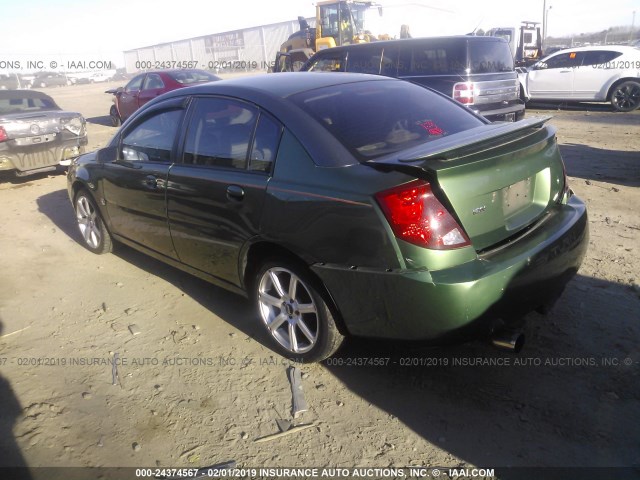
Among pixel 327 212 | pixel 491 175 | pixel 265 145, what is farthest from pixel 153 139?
pixel 491 175

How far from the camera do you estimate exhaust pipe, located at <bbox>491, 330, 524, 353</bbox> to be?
104 inches

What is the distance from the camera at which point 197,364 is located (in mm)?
3373

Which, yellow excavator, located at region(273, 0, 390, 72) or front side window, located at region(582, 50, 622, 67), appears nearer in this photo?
front side window, located at region(582, 50, 622, 67)

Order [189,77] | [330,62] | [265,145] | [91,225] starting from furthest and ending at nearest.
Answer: [189,77] < [330,62] < [91,225] < [265,145]

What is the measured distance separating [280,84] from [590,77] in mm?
12465

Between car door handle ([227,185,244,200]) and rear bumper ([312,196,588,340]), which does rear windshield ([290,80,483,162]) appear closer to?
car door handle ([227,185,244,200])

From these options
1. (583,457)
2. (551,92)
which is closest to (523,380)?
(583,457)

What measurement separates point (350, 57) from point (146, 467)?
9054mm

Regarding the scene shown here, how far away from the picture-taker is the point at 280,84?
11.5 ft

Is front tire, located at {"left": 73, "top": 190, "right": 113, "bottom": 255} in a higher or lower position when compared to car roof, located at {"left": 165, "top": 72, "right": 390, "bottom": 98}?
lower

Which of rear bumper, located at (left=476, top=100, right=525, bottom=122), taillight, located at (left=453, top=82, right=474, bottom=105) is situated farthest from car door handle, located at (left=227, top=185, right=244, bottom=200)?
rear bumper, located at (left=476, top=100, right=525, bottom=122)

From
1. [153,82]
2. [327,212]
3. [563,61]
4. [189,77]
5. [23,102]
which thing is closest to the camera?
[327,212]

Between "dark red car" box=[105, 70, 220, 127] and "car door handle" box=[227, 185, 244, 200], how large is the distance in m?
9.26

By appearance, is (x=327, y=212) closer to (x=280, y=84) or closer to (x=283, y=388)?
(x=283, y=388)
